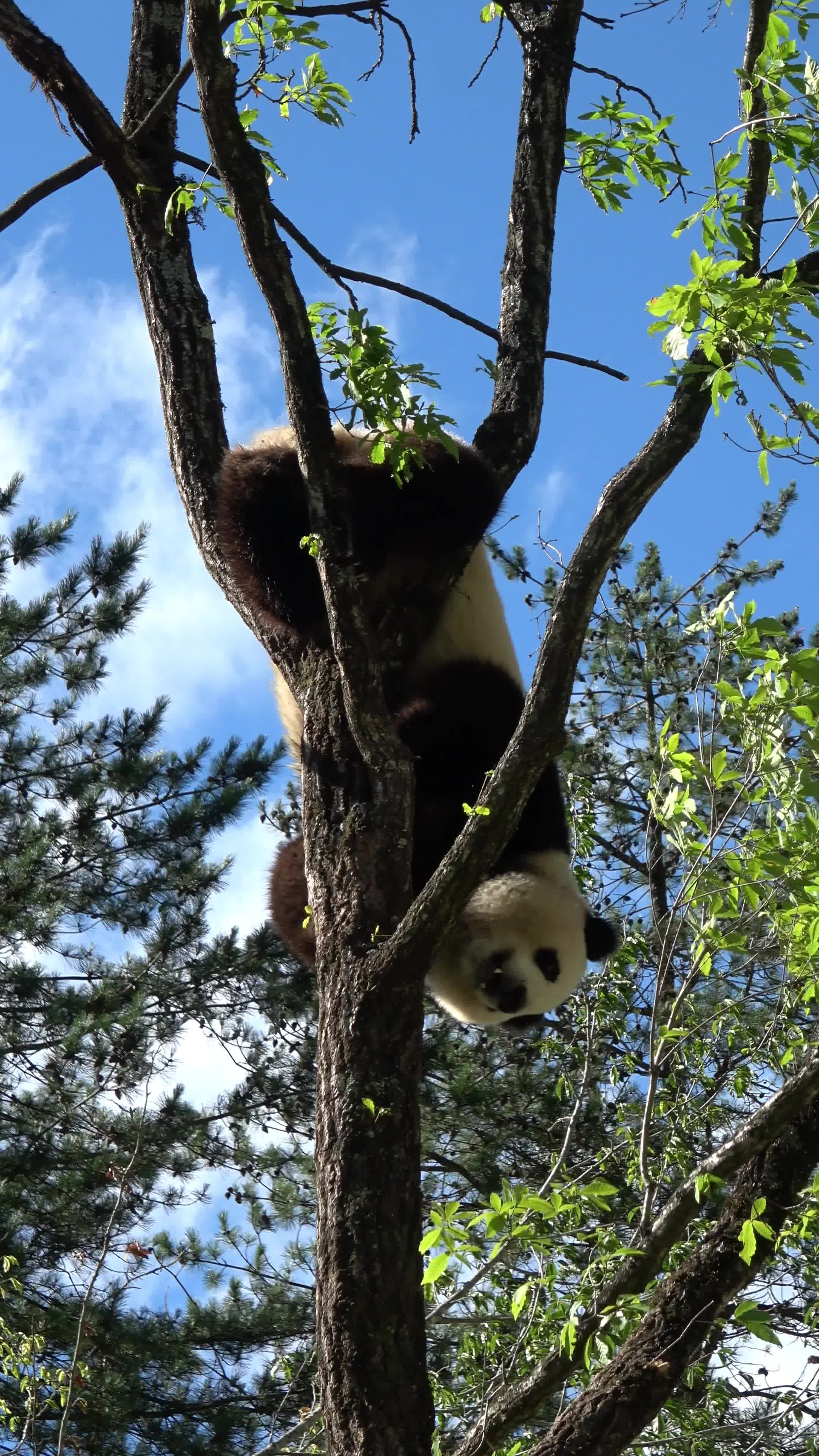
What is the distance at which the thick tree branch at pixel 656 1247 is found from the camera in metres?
2.86

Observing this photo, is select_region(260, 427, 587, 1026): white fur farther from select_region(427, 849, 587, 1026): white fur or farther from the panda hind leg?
the panda hind leg

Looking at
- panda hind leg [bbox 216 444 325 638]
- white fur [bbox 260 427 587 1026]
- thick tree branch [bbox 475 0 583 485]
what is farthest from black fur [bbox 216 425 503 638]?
white fur [bbox 260 427 587 1026]

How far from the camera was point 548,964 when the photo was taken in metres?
4.85

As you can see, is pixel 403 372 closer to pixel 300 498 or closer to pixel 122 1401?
pixel 300 498

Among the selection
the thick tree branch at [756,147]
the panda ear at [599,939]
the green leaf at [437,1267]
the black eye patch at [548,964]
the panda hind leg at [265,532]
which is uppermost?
the thick tree branch at [756,147]

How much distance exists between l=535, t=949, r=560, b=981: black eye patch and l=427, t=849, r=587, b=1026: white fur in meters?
0.01

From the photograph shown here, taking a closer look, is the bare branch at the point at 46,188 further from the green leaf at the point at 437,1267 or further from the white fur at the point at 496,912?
the green leaf at the point at 437,1267

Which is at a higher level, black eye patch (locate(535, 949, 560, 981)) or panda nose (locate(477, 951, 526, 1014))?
black eye patch (locate(535, 949, 560, 981))

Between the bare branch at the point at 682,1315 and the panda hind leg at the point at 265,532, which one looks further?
the panda hind leg at the point at 265,532

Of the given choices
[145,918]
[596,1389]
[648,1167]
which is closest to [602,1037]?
[648,1167]

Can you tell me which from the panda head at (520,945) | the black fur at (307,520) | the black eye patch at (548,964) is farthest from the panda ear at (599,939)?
the black fur at (307,520)

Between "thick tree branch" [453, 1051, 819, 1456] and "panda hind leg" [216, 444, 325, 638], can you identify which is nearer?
"thick tree branch" [453, 1051, 819, 1456]

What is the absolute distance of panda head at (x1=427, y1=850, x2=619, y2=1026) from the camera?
4.71 metres

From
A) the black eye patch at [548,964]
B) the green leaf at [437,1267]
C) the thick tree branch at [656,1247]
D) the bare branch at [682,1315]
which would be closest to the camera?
the green leaf at [437,1267]
